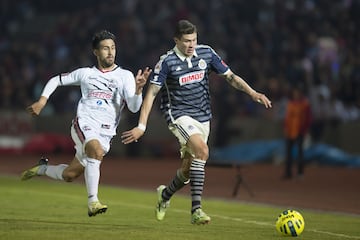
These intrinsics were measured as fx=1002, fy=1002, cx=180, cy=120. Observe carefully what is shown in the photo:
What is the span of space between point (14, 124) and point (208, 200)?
16.7 meters

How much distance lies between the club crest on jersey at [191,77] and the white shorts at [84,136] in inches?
46.3

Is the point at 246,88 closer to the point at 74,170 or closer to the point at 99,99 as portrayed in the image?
the point at 99,99

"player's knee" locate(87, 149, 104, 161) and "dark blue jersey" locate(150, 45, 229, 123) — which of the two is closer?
"player's knee" locate(87, 149, 104, 161)

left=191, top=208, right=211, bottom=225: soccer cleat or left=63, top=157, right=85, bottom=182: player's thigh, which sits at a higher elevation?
left=63, top=157, right=85, bottom=182: player's thigh

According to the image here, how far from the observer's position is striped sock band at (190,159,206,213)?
12191 mm

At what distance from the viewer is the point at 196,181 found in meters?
12.3

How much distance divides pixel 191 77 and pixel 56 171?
87.6 inches

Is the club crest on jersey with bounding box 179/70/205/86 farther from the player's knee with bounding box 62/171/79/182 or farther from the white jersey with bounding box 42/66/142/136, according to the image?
the player's knee with bounding box 62/171/79/182

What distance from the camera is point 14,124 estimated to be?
33.6 metres

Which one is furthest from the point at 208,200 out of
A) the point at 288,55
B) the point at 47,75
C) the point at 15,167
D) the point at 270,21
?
the point at 47,75

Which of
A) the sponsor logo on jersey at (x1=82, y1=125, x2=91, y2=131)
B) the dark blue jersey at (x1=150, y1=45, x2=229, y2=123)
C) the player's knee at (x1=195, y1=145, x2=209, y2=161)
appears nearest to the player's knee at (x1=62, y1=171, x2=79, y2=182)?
the sponsor logo on jersey at (x1=82, y1=125, x2=91, y2=131)

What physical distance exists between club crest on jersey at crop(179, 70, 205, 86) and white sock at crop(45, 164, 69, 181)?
1.94 meters

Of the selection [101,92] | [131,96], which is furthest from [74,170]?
[131,96]

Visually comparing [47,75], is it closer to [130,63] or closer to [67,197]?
[130,63]
